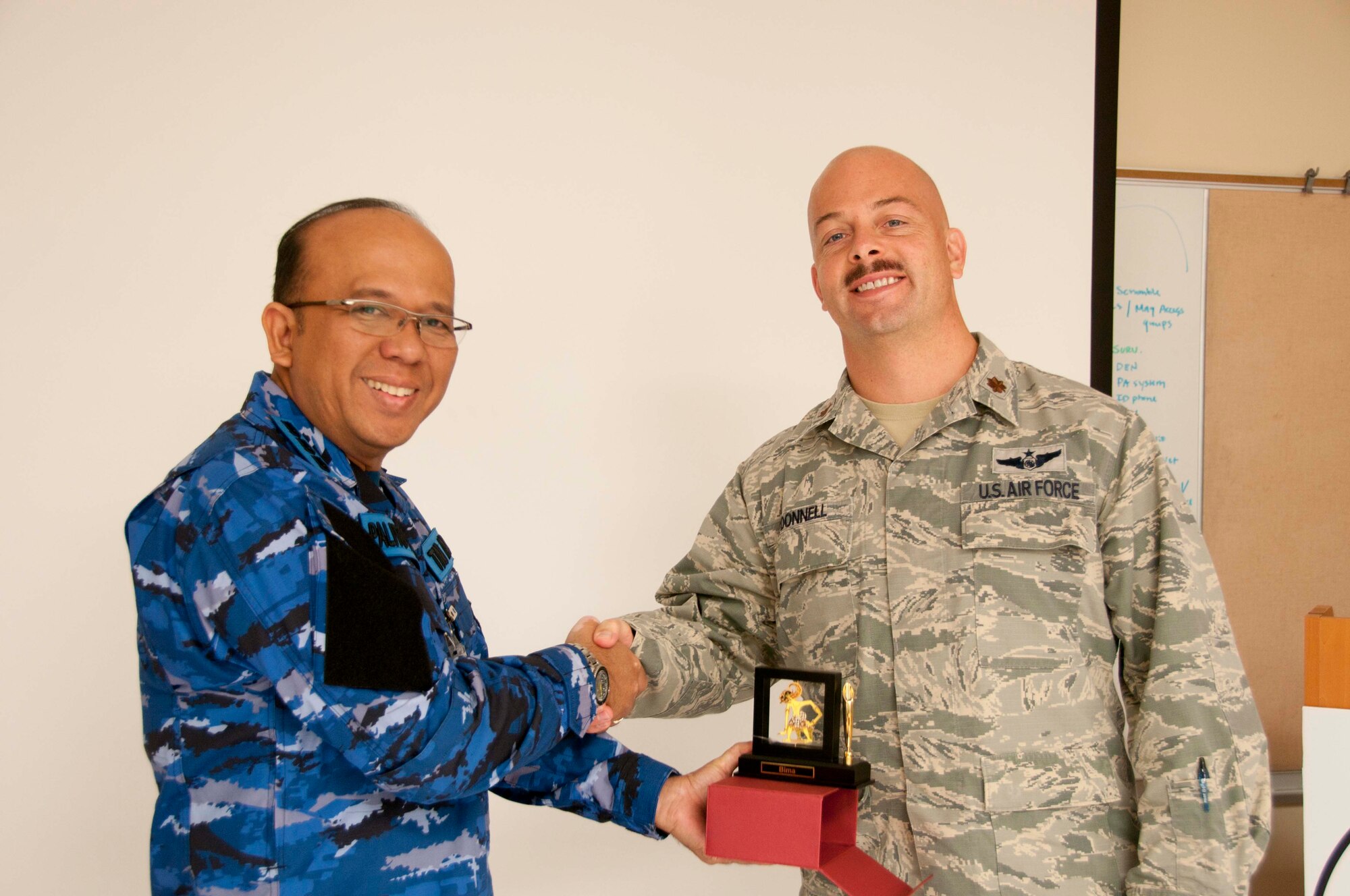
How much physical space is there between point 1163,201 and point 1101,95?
44 cm

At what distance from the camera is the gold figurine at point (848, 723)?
1774 millimetres

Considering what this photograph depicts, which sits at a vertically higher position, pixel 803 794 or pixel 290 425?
pixel 290 425

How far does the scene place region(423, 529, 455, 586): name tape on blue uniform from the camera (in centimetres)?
181

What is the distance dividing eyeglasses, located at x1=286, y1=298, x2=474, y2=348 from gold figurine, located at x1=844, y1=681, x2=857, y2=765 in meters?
0.96

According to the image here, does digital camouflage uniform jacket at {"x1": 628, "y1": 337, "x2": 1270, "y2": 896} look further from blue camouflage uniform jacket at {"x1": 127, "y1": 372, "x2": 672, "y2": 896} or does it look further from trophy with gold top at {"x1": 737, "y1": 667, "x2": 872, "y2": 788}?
blue camouflage uniform jacket at {"x1": 127, "y1": 372, "x2": 672, "y2": 896}

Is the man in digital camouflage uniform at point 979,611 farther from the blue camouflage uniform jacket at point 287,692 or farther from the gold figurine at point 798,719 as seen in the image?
the blue camouflage uniform jacket at point 287,692

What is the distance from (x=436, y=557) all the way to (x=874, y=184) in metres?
1.22

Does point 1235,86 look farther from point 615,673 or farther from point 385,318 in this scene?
point 385,318

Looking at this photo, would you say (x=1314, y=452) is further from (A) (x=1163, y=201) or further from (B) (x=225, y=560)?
(B) (x=225, y=560)

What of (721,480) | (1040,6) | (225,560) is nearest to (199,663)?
(225,560)

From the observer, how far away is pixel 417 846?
160cm

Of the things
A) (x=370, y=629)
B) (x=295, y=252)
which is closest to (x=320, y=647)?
(x=370, y=629)

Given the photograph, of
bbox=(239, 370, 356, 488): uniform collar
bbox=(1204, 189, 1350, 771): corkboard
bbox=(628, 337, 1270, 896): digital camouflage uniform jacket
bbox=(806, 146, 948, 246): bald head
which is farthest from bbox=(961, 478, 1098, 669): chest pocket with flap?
bbox=(1204, 189, 1350, 771): corkboard

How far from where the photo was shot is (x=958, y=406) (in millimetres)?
2086
